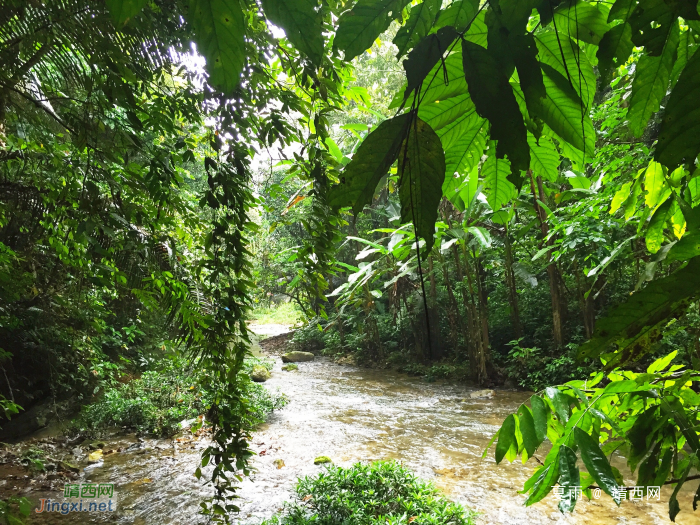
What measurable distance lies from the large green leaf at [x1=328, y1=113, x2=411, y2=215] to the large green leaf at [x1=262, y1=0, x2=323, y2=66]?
0.07 metres

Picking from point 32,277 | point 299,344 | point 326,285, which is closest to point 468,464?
point 326,285

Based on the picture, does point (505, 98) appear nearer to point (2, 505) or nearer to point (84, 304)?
→ point (2, 505)

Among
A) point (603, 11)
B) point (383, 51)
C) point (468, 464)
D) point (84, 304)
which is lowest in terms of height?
point (468, 464)

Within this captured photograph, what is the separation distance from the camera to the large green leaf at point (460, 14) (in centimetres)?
34

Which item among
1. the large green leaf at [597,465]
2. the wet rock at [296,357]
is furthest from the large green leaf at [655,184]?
the wet rock at [296,357]

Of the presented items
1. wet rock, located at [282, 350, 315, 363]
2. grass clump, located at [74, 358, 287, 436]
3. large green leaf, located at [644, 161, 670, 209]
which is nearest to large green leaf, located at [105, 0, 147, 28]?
large green leaf, located at [644, 161, 670, 209]

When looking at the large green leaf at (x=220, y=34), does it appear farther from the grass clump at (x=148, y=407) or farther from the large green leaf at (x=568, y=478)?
the grass clump at (x=148, y=407)

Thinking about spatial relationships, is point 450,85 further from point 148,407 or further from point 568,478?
point 148,407

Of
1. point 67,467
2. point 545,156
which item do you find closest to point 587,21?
point 545,156

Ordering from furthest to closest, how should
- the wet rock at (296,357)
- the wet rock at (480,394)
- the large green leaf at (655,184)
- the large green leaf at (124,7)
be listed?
the wet rock at (296,357) < the wet rock at (480,394) < the large green leaf at (655,184) < the large green leaf at (124,7)

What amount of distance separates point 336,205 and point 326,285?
0.97 metres

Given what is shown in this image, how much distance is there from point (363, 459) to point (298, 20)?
3.98 metres

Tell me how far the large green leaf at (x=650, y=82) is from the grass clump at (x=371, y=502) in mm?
2237

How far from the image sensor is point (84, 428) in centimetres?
398
